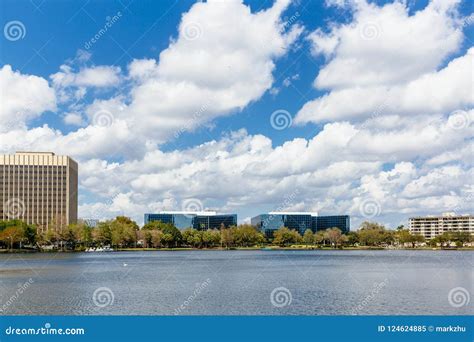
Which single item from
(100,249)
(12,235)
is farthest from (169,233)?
(12,235)

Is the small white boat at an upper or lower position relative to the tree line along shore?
lower

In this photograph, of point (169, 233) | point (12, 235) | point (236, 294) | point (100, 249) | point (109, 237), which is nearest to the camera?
point (236, 294)

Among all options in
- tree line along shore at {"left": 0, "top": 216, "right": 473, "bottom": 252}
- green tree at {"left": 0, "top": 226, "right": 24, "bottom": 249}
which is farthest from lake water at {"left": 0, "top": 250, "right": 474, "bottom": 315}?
tree line along shore at {"left": 0, "top": 216, "right": 473, "bottom": 252}

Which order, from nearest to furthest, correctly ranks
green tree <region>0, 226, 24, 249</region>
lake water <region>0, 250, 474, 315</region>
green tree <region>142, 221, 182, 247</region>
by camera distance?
lake water <region>0, 250, 474, 315</region> < green tree <region>0, 226, 24, 249</region> < green tree <region>142, 221, 182, 247</region>

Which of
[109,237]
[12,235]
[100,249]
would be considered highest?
[12,235]

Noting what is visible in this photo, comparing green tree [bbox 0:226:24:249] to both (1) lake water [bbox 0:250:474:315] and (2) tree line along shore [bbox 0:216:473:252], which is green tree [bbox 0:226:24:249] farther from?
(1) lake water [bbox 0:250:474:315]

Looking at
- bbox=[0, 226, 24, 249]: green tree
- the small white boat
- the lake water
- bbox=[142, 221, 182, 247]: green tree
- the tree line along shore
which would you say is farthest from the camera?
bbox=[142, 221, 182, 247]: green tree

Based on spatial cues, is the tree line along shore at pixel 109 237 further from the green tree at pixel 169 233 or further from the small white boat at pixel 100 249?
the small white boat at pixel 100 249

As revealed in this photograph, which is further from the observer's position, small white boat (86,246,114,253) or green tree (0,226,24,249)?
small white boat (86,246,114,253)

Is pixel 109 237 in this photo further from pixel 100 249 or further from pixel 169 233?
pixel 169 233

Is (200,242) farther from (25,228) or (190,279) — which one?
(190,279)

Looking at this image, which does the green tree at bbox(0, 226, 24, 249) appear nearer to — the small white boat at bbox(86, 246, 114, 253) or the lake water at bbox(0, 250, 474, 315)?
the small white boat at bbox(86, 246, 114, 253)

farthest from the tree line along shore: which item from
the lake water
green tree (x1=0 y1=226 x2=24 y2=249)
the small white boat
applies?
the lake water
